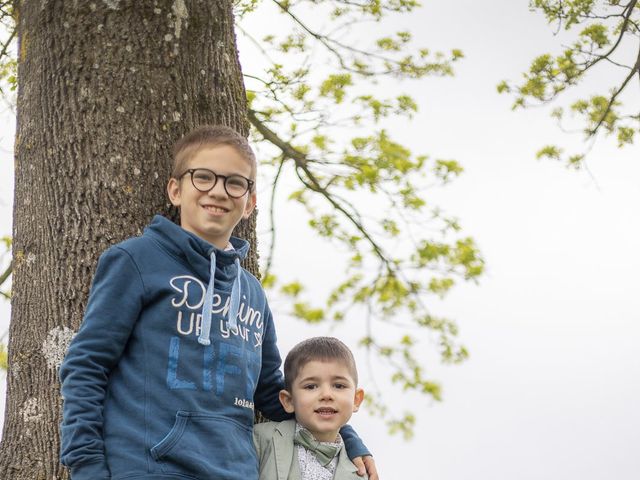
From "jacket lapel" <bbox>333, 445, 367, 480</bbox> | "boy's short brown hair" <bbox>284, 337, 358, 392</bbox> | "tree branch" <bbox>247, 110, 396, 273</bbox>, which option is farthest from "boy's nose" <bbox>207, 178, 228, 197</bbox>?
"tree branch" <bbox>247, 110, 396, 273</bbox>

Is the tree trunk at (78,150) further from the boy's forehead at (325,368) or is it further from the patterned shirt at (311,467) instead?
the patterned shirt at (311,467)

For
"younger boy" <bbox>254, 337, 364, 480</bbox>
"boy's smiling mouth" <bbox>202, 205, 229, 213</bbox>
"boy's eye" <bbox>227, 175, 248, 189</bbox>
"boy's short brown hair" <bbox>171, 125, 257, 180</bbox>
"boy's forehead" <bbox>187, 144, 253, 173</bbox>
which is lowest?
"younger boy" <bbox>254, 337, 364, 480</bbox>

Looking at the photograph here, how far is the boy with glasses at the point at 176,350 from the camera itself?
2.41 meters

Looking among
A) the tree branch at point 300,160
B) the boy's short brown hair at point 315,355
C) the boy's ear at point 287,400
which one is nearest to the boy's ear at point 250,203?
the boy's short brown hair at point 315,355

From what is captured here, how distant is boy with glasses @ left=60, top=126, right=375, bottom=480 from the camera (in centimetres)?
241

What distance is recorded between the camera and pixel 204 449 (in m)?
2.48

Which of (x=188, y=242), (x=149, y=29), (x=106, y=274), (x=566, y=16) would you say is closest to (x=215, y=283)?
(x=188, y=242)

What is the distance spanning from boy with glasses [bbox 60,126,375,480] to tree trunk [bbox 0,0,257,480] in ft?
1.08

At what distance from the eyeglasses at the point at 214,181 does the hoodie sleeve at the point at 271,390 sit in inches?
24.3

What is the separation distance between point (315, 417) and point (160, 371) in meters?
0.73

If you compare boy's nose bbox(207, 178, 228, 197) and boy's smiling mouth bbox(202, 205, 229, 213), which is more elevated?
boy's nose bbox(207, 178, 228, 197)

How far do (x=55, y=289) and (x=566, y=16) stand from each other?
5590mm

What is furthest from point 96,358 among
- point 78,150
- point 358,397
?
point 358,397

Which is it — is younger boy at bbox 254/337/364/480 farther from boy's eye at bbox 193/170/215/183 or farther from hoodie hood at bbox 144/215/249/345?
boy's eye at bbox 193/170/215/183
